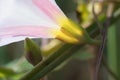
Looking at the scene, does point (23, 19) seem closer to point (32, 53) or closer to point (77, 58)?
point (32, 53)

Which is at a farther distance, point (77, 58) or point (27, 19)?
point (77, 58)

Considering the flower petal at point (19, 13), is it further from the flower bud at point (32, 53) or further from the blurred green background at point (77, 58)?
the blurred green background at point (77, 58)

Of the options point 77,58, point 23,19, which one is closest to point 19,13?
point 23,19

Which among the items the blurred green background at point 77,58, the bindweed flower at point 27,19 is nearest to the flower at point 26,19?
the bindweed flower at point 27,19

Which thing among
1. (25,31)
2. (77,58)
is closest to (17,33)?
(25,31)

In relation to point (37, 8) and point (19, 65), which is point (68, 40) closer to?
point (37, 8)

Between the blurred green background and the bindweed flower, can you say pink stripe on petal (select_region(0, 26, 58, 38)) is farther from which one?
the blurred green background

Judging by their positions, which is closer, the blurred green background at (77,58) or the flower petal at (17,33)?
the flower petal at (17,33)

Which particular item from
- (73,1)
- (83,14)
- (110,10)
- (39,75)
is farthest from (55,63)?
(73,1)
